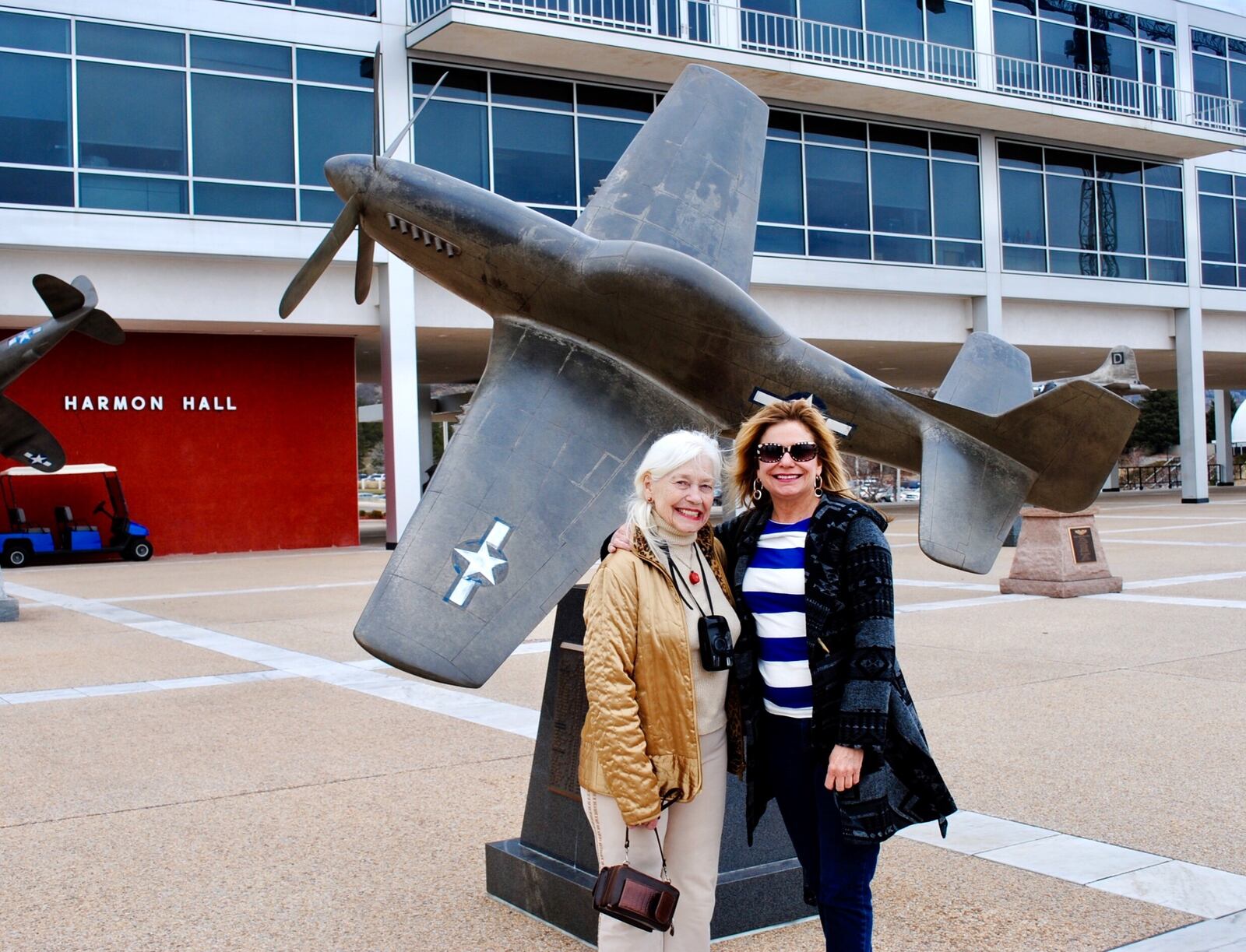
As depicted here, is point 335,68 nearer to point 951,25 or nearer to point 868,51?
point 868,51

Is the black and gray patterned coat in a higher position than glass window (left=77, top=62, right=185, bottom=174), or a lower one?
lower

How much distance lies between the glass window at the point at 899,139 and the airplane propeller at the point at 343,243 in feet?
78.6

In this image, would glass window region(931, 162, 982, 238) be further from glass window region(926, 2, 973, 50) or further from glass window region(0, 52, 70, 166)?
glass window region(0, 52, 70, 166)

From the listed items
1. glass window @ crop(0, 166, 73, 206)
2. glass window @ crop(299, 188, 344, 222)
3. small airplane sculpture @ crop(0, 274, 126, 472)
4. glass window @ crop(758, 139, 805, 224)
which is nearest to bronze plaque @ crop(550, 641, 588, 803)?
small airplane sculpture @ crop(0, 274, 126, 472)

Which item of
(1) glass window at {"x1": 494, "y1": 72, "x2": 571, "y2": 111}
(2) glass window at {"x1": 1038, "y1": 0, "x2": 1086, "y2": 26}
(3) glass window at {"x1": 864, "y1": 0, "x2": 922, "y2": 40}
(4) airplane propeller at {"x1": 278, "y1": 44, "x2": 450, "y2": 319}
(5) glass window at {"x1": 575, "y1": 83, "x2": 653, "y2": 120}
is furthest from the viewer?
(2) glass window at {"x1": 1038, "y1": 0, "x2": 1086, "y2": 26}

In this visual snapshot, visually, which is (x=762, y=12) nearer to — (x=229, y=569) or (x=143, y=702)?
(x=229, y=569)

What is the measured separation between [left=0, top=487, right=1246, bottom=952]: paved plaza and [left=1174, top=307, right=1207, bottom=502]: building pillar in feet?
81.8

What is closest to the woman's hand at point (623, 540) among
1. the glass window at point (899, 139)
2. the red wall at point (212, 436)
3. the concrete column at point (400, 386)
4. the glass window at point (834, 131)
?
the concrete column at point (400, 386)

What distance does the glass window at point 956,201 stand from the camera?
3073 cm

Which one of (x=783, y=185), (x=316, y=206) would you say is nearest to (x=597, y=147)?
(x=783, y=185)

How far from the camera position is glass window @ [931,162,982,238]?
30734mm

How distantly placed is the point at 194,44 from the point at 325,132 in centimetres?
301

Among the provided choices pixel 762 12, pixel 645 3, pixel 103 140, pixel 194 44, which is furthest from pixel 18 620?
pixel 762 12

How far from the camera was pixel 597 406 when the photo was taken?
6.34 metres
